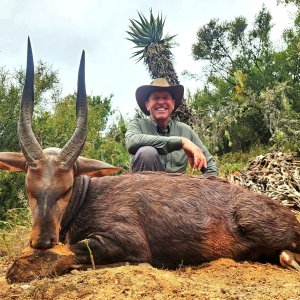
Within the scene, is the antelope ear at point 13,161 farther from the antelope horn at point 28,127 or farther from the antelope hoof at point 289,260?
the antelope hoof at point 289,260

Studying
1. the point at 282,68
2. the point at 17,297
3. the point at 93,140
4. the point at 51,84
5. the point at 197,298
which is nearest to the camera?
the point at 197,298

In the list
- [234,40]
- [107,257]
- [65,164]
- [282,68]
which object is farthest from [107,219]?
[234,40]

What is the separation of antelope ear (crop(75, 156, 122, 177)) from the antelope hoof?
1.79 meters

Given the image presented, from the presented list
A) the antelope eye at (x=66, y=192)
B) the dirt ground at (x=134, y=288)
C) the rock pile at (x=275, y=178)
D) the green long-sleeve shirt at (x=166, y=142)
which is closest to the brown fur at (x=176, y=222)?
the antelope eye at (x=66, y=192)

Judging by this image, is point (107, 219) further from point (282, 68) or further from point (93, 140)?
point (282, 68)

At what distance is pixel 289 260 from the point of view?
488 cm

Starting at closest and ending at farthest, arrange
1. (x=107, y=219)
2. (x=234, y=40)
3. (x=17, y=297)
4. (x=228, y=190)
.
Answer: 1. (x=17, y=297)
2. (x=107, y=219)
3. (x=228, y=190)
4. (x=234, y=40)

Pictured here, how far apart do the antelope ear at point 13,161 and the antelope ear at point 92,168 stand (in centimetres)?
47

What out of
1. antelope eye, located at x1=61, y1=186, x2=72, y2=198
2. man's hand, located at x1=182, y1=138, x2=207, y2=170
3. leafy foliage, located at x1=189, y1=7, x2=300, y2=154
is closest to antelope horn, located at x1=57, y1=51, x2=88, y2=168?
antelope eye, located at x1=61, y1=186, x2=72, y2=198

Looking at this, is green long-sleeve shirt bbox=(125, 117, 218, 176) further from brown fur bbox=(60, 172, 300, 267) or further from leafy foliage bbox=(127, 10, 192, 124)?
leafy foliage bbox=(127, 10, 192, 124)

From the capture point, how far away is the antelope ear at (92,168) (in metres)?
4.55

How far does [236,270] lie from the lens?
4496mm

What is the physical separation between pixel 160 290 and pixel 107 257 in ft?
4.24

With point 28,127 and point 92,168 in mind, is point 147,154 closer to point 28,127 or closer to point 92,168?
point 92,168
